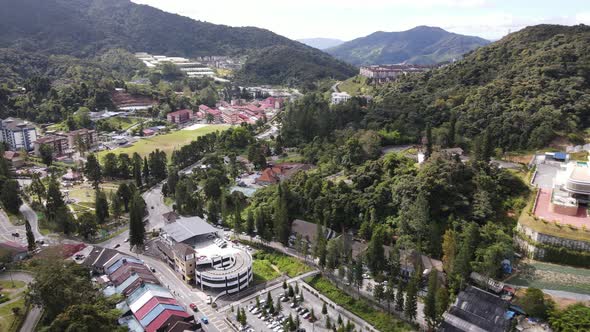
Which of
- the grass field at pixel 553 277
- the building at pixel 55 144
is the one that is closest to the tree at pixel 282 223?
the grass field at pixel 553 277

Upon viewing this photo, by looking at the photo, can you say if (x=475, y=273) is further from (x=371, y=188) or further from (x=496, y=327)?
(x=371, y=188)

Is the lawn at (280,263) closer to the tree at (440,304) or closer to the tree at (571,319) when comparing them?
the tree at (440,304)

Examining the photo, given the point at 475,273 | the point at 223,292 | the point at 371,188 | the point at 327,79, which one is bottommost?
the point at 223,292

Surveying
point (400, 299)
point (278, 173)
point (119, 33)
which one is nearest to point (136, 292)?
point (400, 299)

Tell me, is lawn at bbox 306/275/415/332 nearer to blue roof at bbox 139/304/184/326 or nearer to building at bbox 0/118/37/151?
blue roof at bbox 139/304/184/326

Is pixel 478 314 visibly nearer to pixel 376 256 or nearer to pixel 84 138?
pixel 376 256

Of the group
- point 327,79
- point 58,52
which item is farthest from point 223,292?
point 58,52
